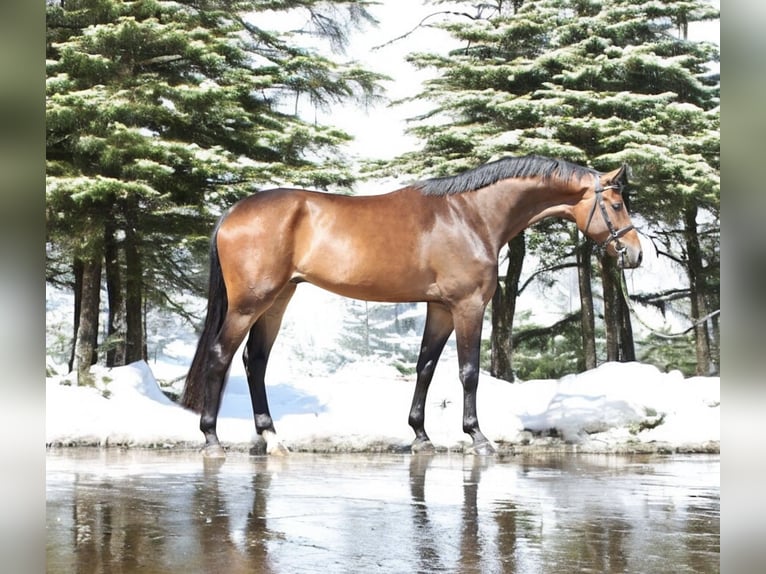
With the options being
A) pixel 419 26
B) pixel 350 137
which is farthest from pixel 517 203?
pixel 419 26

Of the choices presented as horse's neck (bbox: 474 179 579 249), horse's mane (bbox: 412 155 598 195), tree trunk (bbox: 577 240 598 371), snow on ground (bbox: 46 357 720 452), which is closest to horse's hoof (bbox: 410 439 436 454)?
snow on ground (bbox: 46 357 720 452)

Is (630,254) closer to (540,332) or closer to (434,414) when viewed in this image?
(434,414)

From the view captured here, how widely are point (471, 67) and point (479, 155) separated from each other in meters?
0.91

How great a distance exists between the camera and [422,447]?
21.7 ft

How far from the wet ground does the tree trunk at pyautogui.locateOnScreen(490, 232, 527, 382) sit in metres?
3.62

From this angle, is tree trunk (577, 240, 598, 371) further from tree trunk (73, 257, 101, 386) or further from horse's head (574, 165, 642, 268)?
tree trunk (73, 257, 101, 386)

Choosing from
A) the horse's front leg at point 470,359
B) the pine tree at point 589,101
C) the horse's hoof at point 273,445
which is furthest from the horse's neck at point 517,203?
the pine tree at point 589,101

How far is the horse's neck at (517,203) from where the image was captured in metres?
6.49

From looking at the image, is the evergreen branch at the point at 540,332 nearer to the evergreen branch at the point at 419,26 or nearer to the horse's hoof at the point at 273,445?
the evergreen branch at the point at 419,26

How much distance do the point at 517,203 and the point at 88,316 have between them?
4.34 metres

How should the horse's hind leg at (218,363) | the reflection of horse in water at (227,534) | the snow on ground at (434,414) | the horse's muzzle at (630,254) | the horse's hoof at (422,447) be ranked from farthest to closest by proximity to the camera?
the snow on ground at (434,414) < the horse's hoof at (422,447) < the horse's muzzle at (630,254) < the horse's hind leg at (218,363) < the reflection of horse in water at (227,534)

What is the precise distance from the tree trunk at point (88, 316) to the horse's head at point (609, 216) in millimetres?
4578

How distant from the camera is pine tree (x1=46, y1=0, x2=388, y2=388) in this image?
8.52 m
